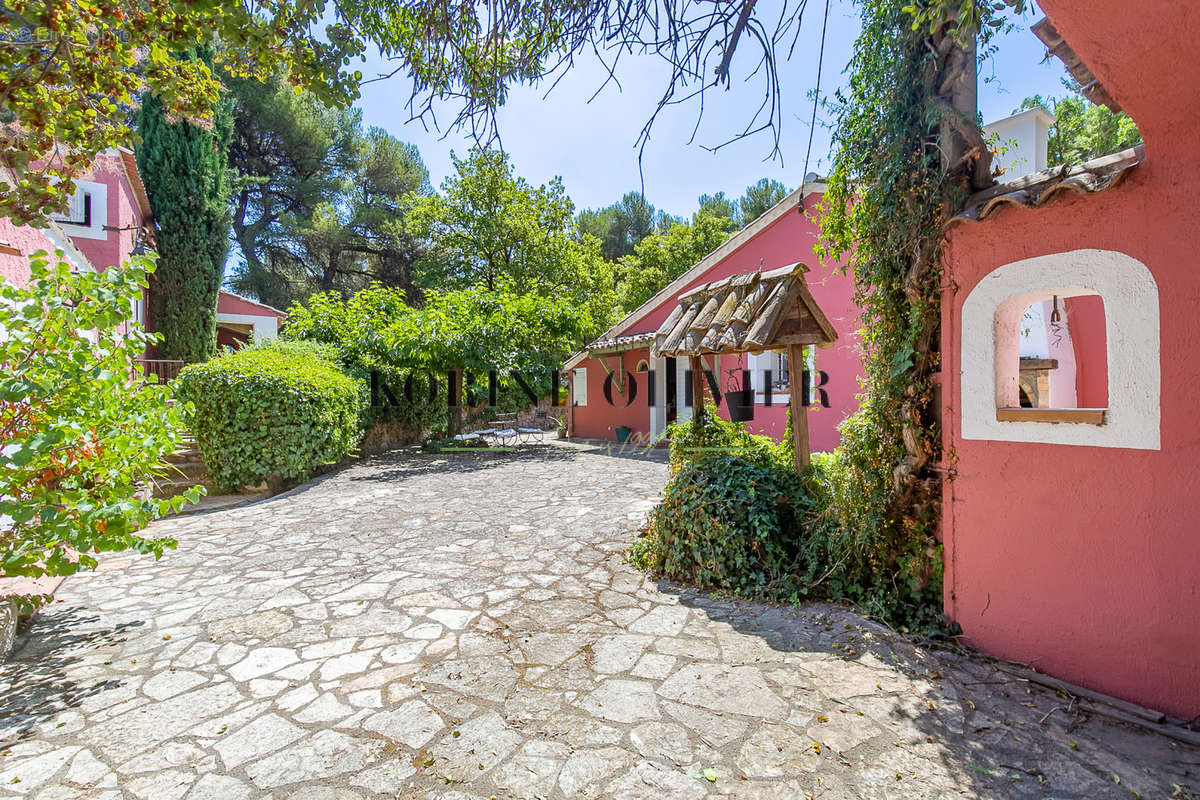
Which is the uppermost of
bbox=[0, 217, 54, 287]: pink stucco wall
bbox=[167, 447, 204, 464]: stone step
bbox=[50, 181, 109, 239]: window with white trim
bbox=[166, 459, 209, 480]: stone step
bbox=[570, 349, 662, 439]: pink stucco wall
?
bbox=[50, 181, 109, 239]: window with white trim

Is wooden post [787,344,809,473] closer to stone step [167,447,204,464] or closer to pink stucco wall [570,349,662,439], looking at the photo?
stone step [167,447,204,464]

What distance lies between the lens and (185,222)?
16.0 m

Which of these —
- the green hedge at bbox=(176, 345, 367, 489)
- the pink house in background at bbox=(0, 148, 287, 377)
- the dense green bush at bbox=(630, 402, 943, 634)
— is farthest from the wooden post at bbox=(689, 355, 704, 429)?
the pink house in background at bbox=(0, 148, 287, 377)

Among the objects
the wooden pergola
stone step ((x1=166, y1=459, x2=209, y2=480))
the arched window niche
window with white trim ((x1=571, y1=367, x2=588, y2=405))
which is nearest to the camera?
the arched window niche

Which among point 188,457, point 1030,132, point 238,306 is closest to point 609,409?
point 188,457

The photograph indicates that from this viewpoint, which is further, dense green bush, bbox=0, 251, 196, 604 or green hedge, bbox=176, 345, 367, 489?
green hedge, bbox=176, 345, 367, 489

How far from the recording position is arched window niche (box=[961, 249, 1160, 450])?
2.64 m

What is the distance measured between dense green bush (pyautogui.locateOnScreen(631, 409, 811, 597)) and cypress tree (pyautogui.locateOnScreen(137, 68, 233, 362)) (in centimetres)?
1709

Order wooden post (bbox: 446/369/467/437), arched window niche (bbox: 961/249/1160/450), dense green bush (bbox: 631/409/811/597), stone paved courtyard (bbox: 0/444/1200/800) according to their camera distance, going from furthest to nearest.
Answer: wooden post (bbox: 446/369/467/437) → dense green bush (bbox: 631/409/811/597) → arched window niche (bbox: 961/249/1160/450) → stone paved courtyard (bbox: 0/444/1200/800)

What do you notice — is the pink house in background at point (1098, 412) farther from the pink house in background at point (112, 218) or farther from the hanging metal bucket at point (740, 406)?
the pink house in background at point (112, 218)

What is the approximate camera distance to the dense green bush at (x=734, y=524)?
14.1 feet

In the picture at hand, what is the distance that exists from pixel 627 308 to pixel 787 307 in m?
23.5

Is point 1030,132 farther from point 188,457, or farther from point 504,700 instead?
point 188,457

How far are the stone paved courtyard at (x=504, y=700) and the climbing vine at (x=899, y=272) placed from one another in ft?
1.70
